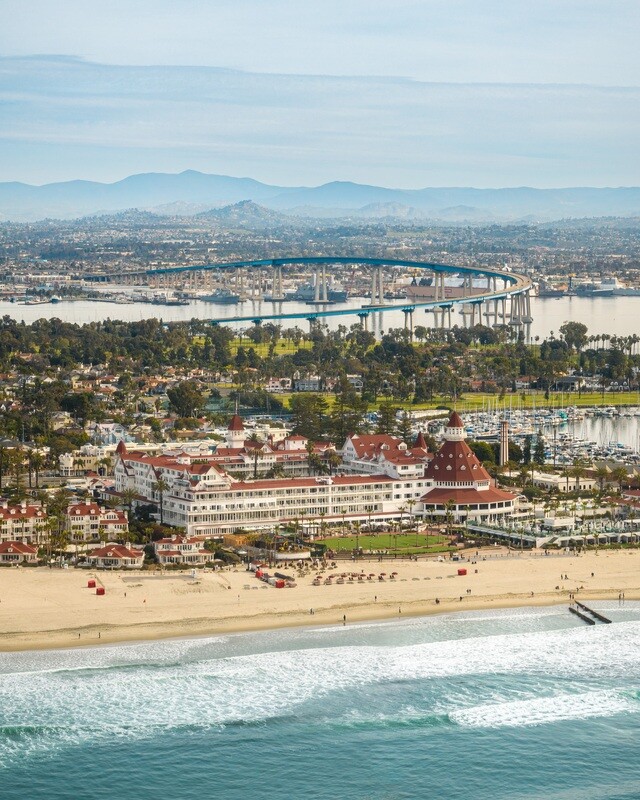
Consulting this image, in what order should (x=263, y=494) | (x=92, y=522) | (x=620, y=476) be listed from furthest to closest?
(x=620, y=476), (x=263, y=494), (x=92, y=522)

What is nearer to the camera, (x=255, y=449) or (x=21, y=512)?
(x=21, y=512)

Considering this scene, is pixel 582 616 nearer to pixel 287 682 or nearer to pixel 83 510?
pixel 287 682

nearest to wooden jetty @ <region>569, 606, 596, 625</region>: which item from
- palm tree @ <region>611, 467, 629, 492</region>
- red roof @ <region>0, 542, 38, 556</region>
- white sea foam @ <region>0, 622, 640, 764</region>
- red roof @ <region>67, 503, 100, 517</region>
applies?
white sea foam @ <region>0, 622, 640, 764</region>

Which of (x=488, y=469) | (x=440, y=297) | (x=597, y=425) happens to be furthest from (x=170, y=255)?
(x=488, y=469)

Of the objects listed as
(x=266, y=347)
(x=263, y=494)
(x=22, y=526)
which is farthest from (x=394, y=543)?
(x=266, y=347)

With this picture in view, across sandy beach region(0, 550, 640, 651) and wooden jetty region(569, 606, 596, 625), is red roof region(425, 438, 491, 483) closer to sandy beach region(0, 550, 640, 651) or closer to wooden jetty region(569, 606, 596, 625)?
sandy beach region(0, 550, 640, 651)

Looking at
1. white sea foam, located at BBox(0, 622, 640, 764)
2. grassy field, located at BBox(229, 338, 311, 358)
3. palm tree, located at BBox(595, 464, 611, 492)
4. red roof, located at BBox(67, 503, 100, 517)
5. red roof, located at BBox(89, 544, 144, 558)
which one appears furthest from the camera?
grassy field, located at BBox(229, 338, 311, 358)

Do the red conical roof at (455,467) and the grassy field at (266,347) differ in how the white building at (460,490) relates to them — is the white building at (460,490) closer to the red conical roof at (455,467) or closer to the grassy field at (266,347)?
the red conical roof at (455,467)

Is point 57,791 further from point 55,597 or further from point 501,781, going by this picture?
point 55,597
